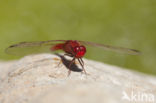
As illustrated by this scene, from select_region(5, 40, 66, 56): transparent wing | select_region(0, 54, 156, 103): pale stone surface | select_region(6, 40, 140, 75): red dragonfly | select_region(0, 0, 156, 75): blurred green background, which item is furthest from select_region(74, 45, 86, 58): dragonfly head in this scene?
select_region(0, 0, 156, 75): blurred green background

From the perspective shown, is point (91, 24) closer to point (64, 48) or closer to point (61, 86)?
point (64, 48)

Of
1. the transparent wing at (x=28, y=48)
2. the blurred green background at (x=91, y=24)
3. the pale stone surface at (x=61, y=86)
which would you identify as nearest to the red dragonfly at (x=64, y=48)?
the transparent wing at (x=28, y=48)

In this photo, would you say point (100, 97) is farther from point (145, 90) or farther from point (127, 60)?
point (127, 60)

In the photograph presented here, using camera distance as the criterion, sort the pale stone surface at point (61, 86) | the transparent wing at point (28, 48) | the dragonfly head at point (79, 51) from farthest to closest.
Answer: the transparent wing at point (28, 48), the dragonfly head at point (79, 51), the pale stone surface at point (61, 86)

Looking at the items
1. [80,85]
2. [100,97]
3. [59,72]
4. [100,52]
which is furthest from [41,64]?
[100,52]

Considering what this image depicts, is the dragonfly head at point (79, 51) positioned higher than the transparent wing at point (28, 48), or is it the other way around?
the dragonfly head at point (79, 51)

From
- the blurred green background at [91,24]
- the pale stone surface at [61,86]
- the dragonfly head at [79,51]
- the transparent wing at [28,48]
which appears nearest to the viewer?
the pale stone surface at [61,86]

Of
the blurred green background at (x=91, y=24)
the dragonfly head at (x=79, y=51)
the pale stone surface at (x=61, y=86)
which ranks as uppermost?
the dragonfly head at (x=79, y=51)

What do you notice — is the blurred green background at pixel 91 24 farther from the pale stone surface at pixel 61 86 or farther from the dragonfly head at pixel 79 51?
the dragonfly head at pixel 79 51
